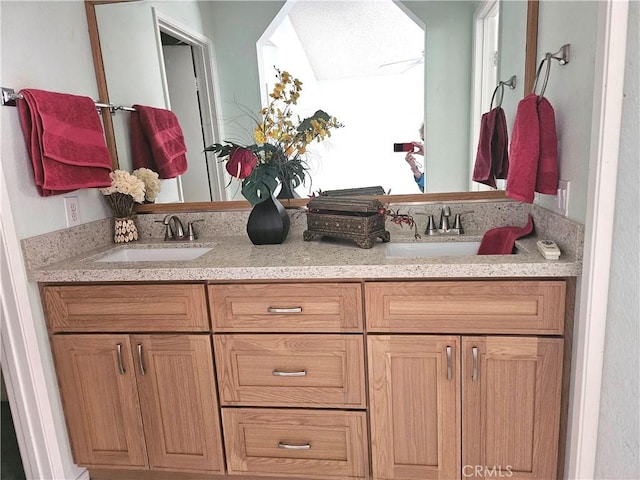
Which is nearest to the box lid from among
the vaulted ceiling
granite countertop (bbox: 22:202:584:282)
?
granite countertop (bbox: 22:202:584:282)

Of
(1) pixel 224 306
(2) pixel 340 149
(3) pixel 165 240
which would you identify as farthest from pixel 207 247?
(2) pixel 340 149

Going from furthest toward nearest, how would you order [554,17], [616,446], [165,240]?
[165,240] → [554,17] → [616,446]

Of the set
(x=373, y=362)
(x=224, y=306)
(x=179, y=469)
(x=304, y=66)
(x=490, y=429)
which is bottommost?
(x=179, y=469)

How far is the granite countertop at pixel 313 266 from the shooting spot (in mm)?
1303

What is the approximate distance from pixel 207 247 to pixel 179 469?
0.86 meters

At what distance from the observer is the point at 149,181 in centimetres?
195

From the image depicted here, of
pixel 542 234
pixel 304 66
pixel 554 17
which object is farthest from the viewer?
pixel 304 66

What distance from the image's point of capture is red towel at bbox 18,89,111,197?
4.87 feet

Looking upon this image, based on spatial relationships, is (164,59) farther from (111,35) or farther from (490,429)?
(490,429)

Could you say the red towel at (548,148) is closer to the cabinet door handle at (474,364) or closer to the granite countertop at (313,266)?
the granite countertop at (313,266)

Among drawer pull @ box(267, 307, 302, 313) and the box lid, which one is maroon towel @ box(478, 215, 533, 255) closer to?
the box lid

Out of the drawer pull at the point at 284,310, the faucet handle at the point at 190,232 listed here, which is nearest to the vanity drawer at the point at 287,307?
the drawer pull at the point at 284,310

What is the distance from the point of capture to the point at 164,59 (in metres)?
1.91

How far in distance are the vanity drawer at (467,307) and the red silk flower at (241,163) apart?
25.2 inches
